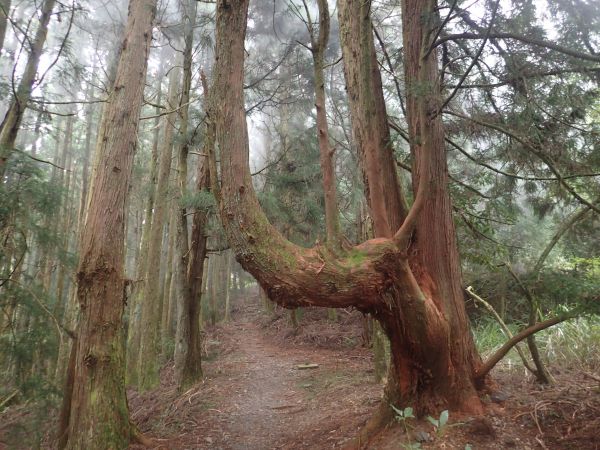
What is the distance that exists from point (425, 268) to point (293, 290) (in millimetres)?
1499

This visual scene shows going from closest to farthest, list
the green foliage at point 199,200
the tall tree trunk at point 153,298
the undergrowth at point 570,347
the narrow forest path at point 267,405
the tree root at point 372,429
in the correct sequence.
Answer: the tree root at point 372,429
the narrow forest path at point 267,405
the undergrowth at point 570,347
the green foliage at point 199,200
the tall tree trunk at point 153,298

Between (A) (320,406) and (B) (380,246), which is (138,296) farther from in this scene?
(B) (380,246)

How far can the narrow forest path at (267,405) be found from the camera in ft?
16.2

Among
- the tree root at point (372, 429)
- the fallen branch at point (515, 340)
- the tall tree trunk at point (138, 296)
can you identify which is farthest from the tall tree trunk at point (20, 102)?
the fallen branch at point (515, 340)

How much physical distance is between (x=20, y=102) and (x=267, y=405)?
5888mm

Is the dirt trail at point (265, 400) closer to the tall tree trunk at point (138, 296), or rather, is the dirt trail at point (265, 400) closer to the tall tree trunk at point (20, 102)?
the tall tree trunk at point (138, 296)

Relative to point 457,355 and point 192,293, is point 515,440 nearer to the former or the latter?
point 457,355

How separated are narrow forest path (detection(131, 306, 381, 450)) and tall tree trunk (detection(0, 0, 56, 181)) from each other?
4264 millimetres

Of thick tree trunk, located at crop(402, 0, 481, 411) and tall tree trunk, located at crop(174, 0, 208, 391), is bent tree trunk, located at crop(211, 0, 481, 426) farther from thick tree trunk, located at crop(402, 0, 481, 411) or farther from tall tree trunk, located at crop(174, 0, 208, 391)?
tall tree trunk, located at crop(174, 0, 208, 391)

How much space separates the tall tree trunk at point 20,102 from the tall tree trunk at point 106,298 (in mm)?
1244

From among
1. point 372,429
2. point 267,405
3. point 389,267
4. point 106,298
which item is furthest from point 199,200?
point 372,429

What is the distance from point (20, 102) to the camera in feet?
16.7

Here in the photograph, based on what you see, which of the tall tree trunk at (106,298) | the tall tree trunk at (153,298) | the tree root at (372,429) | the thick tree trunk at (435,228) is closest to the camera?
the thick tree trunk at (435,228)

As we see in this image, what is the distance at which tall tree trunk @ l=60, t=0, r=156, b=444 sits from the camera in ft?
13.7
